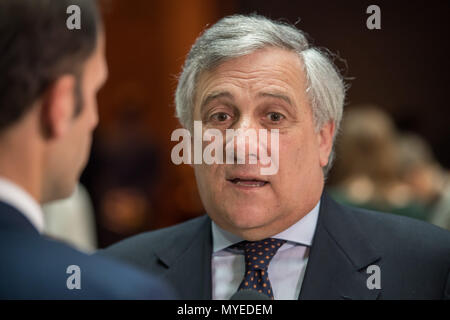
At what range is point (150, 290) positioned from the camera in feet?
3.03

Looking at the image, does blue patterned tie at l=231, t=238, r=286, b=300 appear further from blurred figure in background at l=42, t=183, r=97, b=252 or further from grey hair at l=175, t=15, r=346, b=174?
blurred figure in background at l=42, t=183, r=97, b=252

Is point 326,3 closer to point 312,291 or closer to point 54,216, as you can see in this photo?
point 54,216

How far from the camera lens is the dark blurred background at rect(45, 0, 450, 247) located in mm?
4418

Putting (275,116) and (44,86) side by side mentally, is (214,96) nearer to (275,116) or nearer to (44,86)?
(275,116)

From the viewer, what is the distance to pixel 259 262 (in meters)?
1.57

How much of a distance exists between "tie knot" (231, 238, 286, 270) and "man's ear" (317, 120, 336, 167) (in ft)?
0.74

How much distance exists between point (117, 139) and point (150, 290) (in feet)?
13.8

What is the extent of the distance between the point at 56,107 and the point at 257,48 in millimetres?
679

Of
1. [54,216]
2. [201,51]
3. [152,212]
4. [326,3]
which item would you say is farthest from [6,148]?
[152,212]

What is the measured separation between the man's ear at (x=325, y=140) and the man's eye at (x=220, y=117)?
0.24m

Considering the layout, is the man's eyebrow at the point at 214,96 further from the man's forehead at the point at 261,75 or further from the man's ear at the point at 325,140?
the man's ear at the point at 325,140

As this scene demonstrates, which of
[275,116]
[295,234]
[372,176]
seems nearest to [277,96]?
[275,116]

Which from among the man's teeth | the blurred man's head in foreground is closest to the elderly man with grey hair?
the man's teeth

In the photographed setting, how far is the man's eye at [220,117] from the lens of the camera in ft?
5.11
